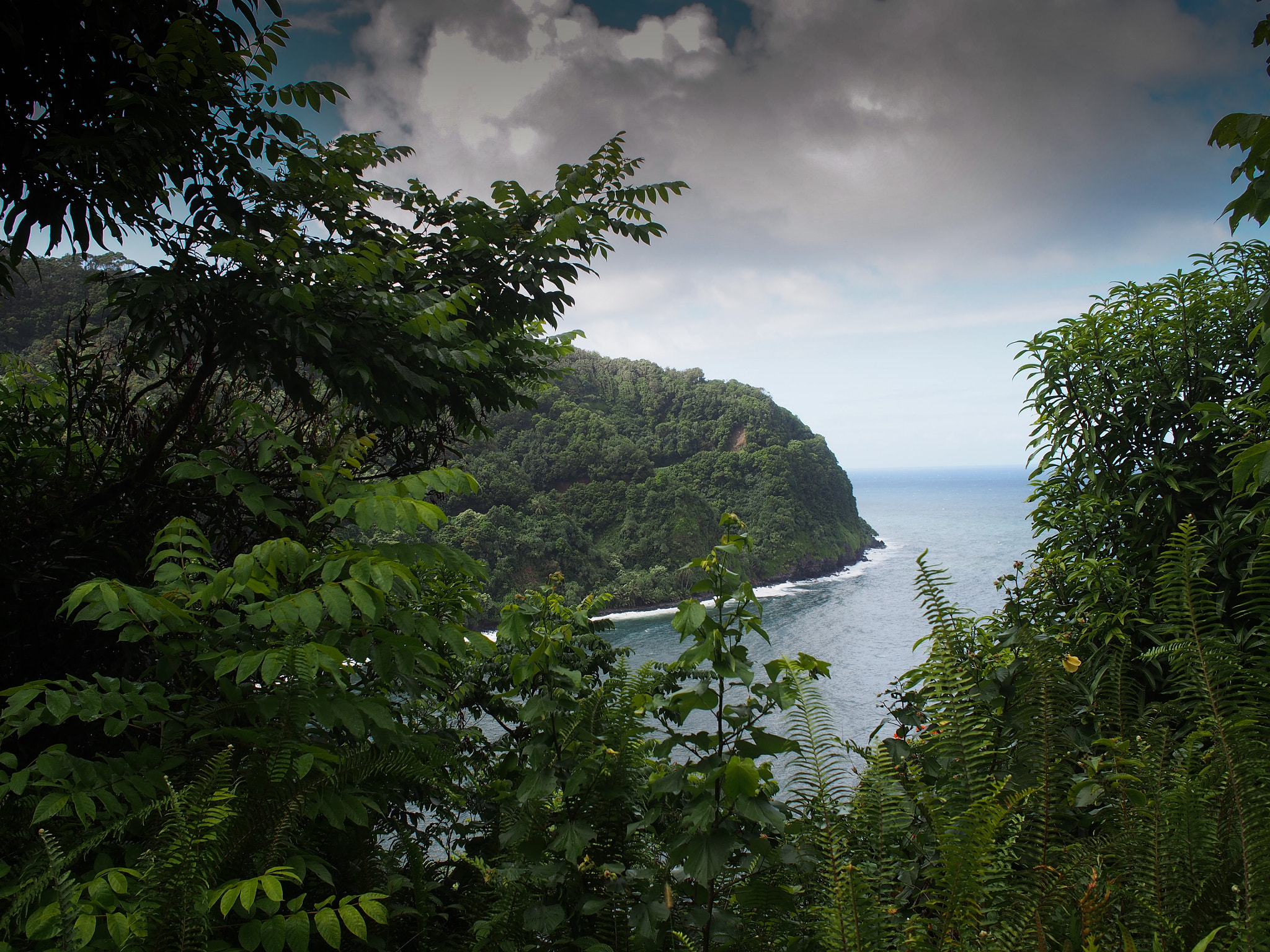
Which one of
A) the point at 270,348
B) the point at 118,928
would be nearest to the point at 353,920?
the point at 118,928

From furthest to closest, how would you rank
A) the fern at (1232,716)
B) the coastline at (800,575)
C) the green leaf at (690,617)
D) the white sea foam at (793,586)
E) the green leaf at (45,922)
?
1. the coastline at (800,575)
2. the white sea foam at (793,586)
3. the green leaf at (690,617)
4. the fern at (1232,716)
5. the green leaf at (45,922)

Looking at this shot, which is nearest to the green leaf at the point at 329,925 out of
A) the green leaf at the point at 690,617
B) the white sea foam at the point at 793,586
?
the green leaf at the point at 690,617

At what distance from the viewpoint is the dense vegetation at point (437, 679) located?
3.95 ft

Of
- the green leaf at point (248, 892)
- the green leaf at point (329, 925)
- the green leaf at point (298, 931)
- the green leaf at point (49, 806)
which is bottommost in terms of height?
the green leaf at point (298, 931)

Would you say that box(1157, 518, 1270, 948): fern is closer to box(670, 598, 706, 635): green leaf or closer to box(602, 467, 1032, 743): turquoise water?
box(670, 598, 706, 635): green leaf

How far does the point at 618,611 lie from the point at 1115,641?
24757mm

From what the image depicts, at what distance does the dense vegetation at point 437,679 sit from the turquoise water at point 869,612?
212cm

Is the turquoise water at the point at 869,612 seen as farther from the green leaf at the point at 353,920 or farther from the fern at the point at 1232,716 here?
the green leaf at the point at 353,920

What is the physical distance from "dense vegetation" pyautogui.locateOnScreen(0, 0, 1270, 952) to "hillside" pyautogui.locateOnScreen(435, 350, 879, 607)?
1881 cm

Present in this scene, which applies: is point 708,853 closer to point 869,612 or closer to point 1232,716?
point 1232,716

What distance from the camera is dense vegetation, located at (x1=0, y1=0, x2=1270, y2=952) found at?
1.21 m

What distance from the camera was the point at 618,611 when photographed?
27.0m

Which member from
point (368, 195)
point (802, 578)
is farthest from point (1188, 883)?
point (802, 578)

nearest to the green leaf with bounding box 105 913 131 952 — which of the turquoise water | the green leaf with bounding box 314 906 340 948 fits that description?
the green leaf with bounding box 314 906 340 948
